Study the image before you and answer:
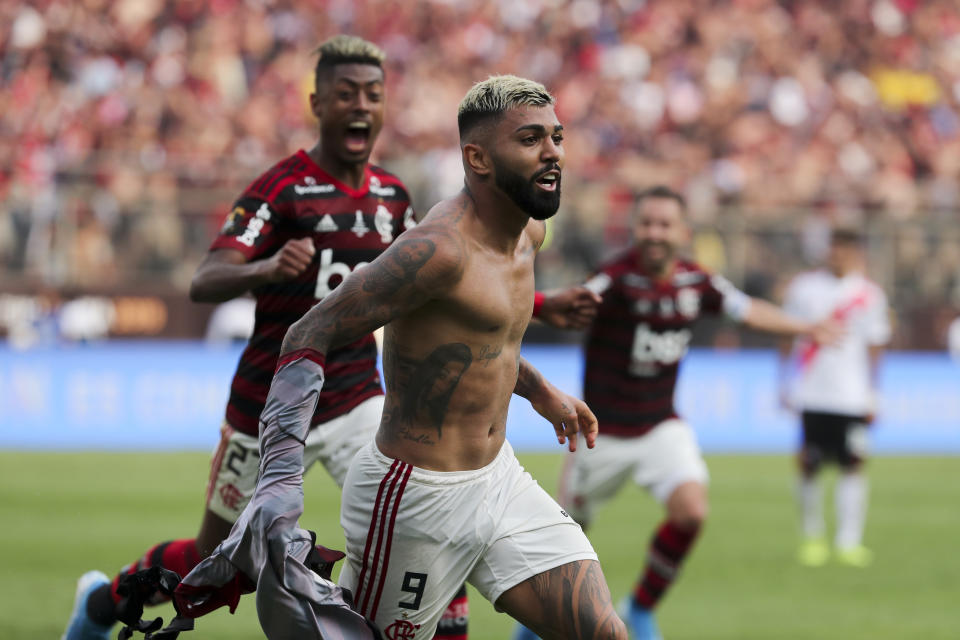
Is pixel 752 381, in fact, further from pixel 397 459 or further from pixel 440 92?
pixel 397 459

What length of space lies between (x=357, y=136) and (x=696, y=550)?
5643 millimetres

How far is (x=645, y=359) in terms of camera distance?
7.61 m

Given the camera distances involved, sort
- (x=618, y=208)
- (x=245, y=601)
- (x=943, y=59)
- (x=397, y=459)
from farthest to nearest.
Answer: (x=943, y=59) < (x=618, y=208) < (x=245, y=601) < (x=397, y=459)

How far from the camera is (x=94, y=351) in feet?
48.6

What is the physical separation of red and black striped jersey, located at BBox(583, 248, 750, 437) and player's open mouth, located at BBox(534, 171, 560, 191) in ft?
10.4

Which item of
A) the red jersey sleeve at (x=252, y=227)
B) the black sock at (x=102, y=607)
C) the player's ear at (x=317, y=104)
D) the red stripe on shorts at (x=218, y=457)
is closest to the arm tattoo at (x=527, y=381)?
the red jersey sleeve at (x=252, y=227)

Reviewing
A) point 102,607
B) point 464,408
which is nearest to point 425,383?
point 464,408

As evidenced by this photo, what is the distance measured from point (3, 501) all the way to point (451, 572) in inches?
319

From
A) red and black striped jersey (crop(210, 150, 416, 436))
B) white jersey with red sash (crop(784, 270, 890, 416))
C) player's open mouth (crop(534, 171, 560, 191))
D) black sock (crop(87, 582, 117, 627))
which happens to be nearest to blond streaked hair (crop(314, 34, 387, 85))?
red and black striped jersey (crop(210, 150, 416, 436))

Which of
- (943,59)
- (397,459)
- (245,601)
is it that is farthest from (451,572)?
(943,59)

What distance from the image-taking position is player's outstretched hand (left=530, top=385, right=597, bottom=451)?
495 centimetres

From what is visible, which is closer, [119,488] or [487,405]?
[487,405]

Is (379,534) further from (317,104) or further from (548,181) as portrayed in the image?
(317,104)

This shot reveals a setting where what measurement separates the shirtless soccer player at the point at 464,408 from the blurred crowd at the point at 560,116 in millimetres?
11615
